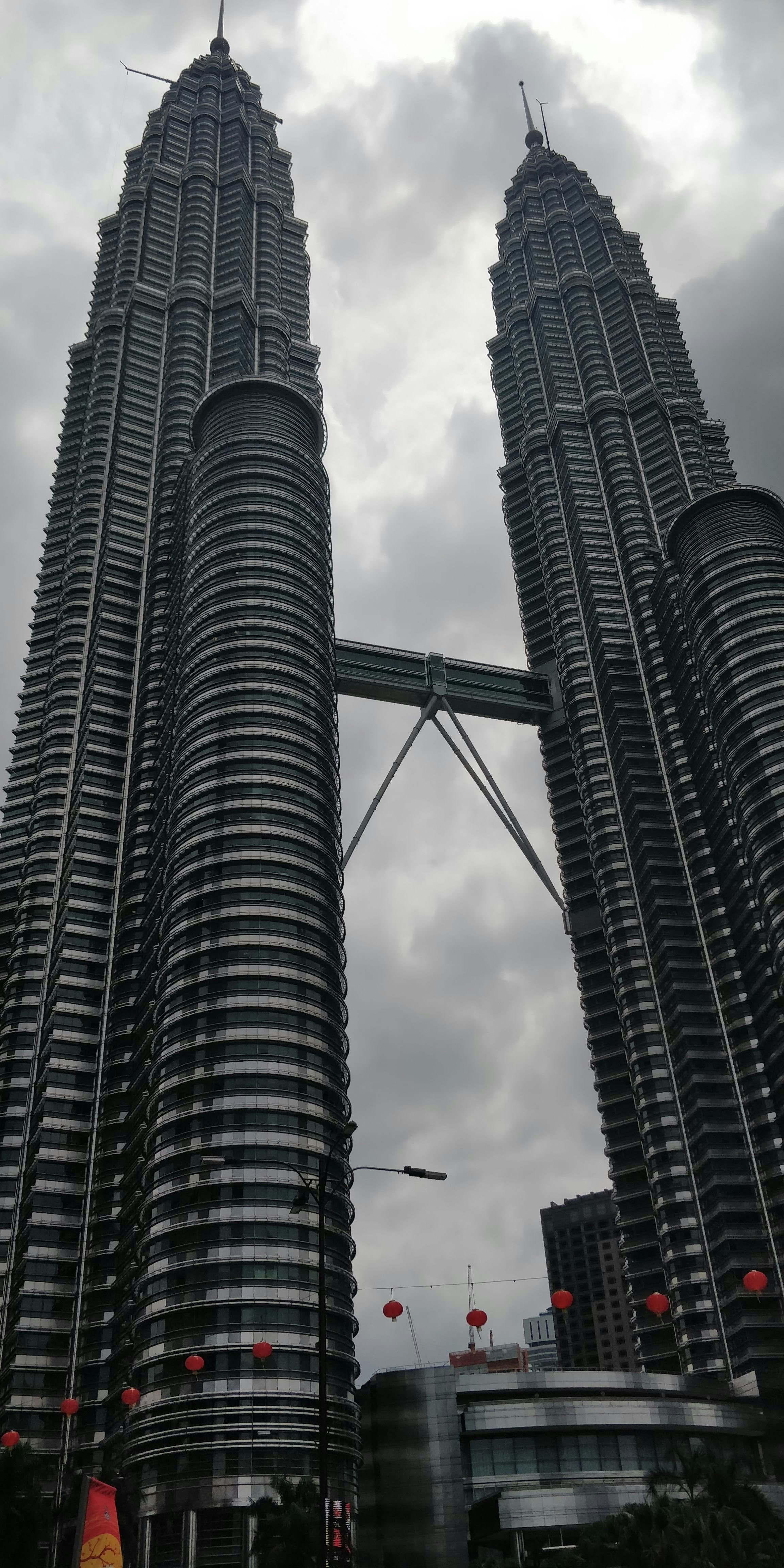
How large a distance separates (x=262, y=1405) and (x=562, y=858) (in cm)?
10677

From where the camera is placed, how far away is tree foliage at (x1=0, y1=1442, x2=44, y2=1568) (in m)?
62.2

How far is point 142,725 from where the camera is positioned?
538 ft

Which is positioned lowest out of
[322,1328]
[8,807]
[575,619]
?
[322,1328]

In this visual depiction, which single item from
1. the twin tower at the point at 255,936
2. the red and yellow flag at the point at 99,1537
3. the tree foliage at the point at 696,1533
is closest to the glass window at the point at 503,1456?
the twin tower at the point at 255,936

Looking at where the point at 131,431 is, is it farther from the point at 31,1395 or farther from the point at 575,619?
the point at 31,1395

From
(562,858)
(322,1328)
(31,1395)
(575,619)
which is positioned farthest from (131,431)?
(322,1328)

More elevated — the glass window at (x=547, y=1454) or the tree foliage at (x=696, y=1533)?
the glass window at (x=547, y=1454)

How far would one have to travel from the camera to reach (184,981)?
119 m

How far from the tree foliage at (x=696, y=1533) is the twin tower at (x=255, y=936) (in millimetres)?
34863

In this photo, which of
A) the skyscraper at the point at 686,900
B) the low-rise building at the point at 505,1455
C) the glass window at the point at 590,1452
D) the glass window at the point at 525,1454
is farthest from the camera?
the skyscraper at the point at 686,900

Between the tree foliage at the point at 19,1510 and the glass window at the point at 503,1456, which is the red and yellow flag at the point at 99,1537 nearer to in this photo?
the tree foliage at the point at 19,1510

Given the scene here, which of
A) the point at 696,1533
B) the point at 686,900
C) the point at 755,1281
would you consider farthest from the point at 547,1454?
the point at 686,900

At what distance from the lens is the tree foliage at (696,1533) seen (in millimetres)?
56625

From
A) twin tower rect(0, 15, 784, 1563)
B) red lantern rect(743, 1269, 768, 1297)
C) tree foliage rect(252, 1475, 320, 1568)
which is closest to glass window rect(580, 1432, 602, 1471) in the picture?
twin tower rect(0, 15, 784, 1563)
